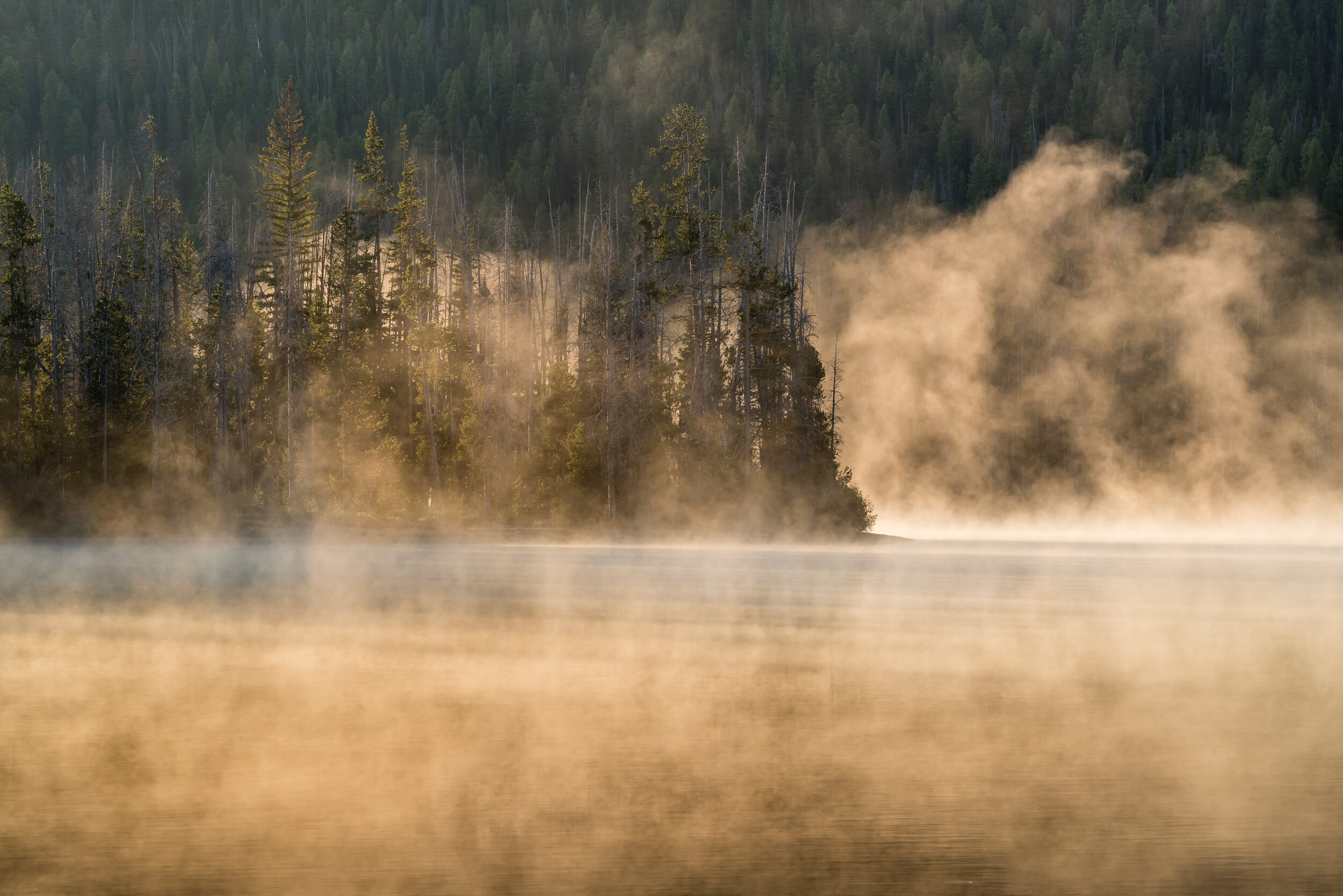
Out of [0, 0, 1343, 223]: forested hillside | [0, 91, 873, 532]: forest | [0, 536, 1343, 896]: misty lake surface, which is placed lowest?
[0, 536, 1343, 896]: misty lake surface

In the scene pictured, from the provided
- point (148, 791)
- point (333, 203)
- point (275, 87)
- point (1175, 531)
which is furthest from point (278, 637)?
point (275, 87)

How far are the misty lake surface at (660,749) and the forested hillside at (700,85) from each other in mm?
89709

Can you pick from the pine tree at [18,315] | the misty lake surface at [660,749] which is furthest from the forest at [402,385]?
the misty lake surface at [660,749]

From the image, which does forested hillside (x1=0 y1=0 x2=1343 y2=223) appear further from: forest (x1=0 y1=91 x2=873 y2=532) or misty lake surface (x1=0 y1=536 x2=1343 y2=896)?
misty lake surface (x1=0 y1=536 x2=1343 y2=896)

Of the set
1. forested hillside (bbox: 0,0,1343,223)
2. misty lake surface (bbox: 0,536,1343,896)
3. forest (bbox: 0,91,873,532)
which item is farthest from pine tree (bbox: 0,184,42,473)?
forested hillside (bbox: 0,0,1343,223)

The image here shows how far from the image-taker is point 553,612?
1892 cm

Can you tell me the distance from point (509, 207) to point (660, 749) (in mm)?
54364

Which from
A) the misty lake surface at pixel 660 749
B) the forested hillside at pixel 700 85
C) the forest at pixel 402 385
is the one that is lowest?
the misty lake surface at pixel 660 749

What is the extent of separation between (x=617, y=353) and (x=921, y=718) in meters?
42.7

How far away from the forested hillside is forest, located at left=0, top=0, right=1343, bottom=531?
0.45 meters

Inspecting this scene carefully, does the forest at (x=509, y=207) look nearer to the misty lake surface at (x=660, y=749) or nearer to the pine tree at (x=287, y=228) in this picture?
the pine tree at (x=287, y=228)

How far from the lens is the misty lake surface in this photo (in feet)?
21.9

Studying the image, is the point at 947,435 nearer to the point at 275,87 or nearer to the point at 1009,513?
the point at 1009,513

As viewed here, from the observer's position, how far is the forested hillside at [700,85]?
111500mm
